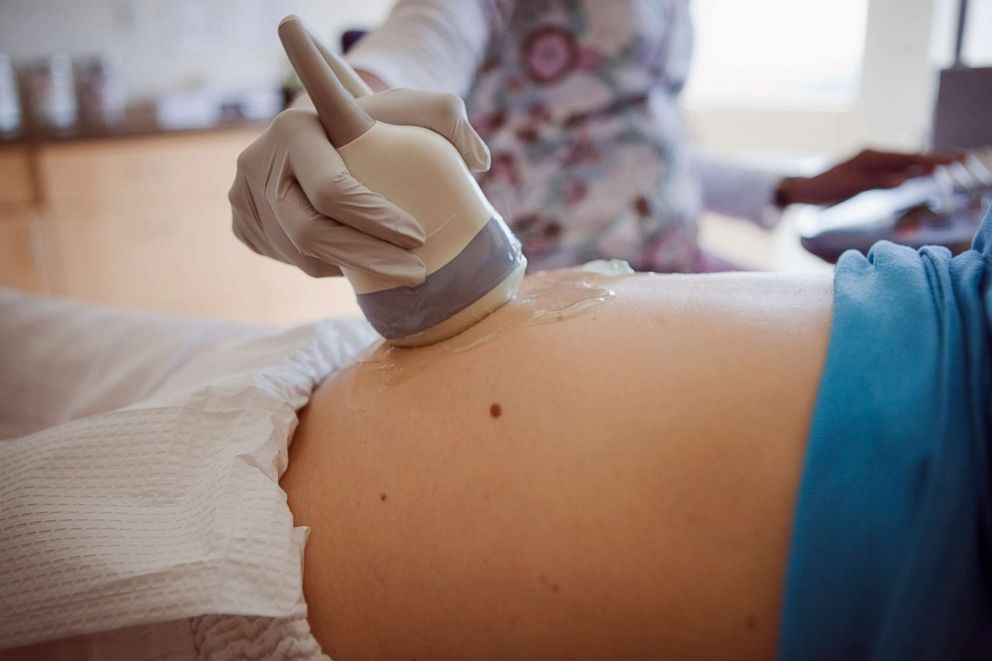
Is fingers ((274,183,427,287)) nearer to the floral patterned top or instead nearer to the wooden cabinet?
the floral patterned top

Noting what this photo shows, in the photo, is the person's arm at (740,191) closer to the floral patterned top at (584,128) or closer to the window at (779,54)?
the floral patterned top at (584,128)

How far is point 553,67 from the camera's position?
1178 millimetres

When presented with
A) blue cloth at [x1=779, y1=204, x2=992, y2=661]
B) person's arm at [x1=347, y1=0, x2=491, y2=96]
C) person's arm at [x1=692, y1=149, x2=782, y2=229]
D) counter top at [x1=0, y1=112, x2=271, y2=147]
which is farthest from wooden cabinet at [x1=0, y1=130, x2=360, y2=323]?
blue cloth at [x1=779, y1=204, x2=992, y2=661]

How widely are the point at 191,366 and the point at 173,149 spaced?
210 cm

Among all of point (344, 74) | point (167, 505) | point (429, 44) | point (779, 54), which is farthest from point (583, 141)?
point (779, 54)

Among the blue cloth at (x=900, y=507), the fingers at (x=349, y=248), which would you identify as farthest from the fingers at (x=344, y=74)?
the blue cloth at (x=900, y=507)

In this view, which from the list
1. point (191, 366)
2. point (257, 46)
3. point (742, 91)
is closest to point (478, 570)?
point (191, 366)

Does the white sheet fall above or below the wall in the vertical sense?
below

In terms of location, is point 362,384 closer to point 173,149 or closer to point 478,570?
point 478,570

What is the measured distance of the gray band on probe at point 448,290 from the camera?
0.57 m

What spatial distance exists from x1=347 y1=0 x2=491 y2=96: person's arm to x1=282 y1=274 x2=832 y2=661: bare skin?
473 mm

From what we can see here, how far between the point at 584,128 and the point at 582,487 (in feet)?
2.76

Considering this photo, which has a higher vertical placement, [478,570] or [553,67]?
[553,67]

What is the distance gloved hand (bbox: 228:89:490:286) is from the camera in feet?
1.76
